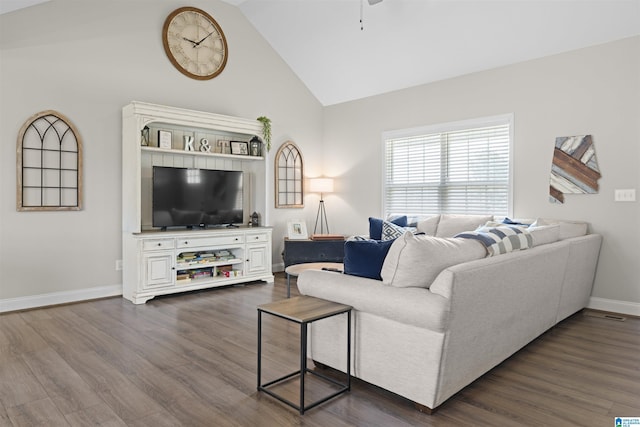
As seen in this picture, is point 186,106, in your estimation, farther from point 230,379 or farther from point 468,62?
point 230,379

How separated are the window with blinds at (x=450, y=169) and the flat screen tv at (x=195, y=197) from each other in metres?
2.13

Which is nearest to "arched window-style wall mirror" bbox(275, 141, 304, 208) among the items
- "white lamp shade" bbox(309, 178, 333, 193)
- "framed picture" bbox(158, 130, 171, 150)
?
"white lamp shade" bbox(309, 178, 333, 193)

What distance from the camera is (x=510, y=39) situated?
4578 mm

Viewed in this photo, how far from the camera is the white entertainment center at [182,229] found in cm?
465

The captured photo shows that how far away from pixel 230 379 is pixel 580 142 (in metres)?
3.97

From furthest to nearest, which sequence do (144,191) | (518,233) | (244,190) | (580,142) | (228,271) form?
(244,190), (228,271), (144,191), (580,142), (518,233)

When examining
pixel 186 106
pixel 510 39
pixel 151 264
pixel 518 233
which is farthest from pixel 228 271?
pixel 510 39

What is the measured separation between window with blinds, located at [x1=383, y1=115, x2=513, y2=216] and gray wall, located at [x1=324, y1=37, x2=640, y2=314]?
0.48 ft

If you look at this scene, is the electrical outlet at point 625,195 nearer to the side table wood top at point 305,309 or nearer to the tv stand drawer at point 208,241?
the side table wood top at point 305,309

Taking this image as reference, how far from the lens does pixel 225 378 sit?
2654mm

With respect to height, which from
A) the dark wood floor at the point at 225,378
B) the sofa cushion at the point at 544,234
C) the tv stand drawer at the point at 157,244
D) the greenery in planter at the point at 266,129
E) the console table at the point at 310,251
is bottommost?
the dark wood floor at the point at 225,378

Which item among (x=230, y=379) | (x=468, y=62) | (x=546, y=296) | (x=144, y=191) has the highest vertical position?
(x=468, y=62)

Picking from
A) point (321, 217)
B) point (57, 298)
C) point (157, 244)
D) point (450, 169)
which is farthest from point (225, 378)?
point (321, 217)

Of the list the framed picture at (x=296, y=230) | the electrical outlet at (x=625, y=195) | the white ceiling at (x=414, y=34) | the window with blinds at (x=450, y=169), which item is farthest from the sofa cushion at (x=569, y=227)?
the framed picture at (x=296, y=230)
